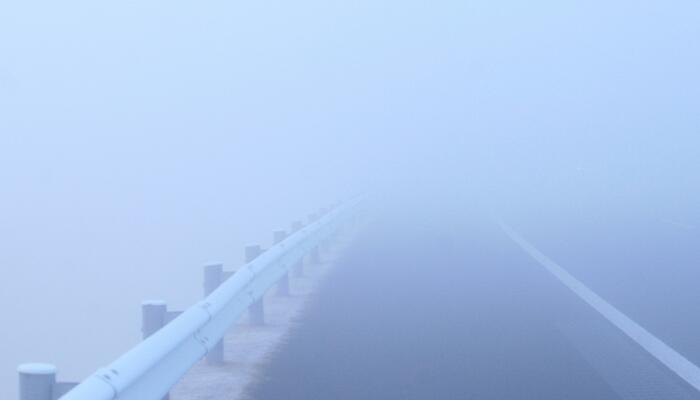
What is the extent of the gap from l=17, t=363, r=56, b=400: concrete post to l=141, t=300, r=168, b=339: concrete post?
2.03 m

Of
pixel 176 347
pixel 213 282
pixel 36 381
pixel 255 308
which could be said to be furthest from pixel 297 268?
pixel 36 381

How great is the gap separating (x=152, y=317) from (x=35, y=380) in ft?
6.79

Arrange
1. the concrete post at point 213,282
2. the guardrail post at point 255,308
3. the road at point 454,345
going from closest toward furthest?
1. the road at point 454,345
2. the concrete post at point 213,282
3. the guardrail post at point 255,308

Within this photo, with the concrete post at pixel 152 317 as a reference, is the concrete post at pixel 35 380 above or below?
below

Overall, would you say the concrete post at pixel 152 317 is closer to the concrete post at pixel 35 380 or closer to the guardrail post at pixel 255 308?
the concrete post at pixel 35 380

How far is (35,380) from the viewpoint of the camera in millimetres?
5352

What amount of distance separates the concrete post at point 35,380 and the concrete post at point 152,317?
203 centimetres

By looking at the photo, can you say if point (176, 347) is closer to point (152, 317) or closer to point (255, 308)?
point (152, 317)

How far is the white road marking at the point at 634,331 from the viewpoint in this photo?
10758 mm

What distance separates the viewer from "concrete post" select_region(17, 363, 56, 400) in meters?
5.33

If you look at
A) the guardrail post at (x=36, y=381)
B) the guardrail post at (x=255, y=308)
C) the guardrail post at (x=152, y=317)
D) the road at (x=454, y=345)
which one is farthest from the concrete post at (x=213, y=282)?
the guardrail post at (x=36, y=381)

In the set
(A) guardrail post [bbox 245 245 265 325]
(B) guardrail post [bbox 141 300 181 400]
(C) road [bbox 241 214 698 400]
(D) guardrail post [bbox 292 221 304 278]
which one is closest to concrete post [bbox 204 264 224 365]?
(C) road [bbox 241 214 698 400]

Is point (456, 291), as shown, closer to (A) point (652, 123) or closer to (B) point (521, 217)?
(B) point (521, 217)

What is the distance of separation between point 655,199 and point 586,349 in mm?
37949
